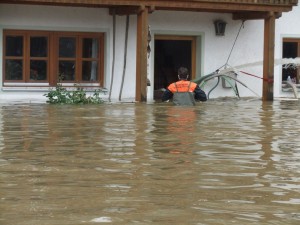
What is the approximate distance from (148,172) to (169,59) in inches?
669

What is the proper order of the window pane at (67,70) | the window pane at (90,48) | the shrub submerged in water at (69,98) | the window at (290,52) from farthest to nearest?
the window at (290,52), the window pane at (90,48), the window pane at (67,70), the shrub submerged in water at (69,98)

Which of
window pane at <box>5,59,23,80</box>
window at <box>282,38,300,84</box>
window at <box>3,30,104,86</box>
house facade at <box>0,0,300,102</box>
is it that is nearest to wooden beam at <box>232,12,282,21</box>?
house facade at <box>0,0,300,102</box>

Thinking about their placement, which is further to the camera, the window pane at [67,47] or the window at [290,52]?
the window at [290,52]

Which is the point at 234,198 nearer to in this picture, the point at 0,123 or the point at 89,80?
the point at 0,123

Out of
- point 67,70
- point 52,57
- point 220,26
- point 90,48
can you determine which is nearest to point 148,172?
point 52,57

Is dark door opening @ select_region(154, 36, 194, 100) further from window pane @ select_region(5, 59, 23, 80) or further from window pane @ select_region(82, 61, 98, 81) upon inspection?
Answer: window pane @ select_region(5, 59, 23, 80)

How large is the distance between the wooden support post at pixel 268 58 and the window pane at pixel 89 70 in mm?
4618

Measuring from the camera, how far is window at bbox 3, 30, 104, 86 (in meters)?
20.5

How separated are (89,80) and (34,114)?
691 centimetres

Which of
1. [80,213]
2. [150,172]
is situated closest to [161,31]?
[150,172]

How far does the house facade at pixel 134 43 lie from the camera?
20125 millimetres

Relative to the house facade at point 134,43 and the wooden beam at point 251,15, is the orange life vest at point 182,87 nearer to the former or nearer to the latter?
the house facade at point 134,43

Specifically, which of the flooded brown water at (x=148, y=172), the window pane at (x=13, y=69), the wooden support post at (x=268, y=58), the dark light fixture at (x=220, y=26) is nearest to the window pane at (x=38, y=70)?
the window pane at (x=13, y=69)

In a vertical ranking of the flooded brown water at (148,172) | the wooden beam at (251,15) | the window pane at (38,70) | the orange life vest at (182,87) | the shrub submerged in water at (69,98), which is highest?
the wooden beam at (251,15)
